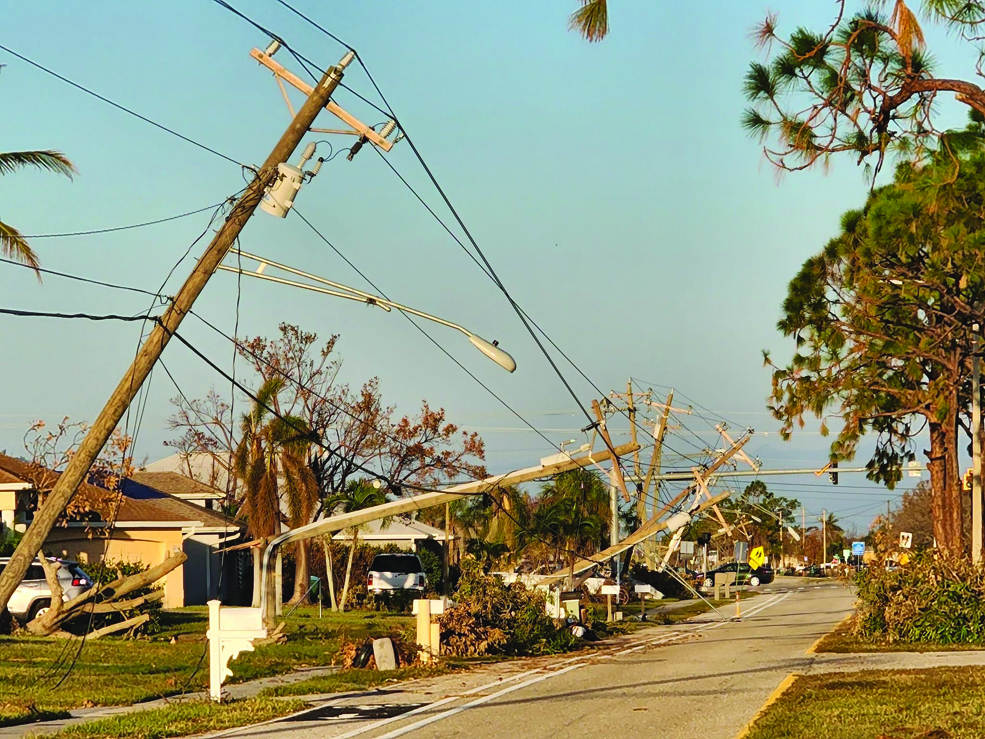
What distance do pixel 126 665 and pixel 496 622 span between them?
6875 millimetres

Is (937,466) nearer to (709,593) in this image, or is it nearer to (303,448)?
(303,448)

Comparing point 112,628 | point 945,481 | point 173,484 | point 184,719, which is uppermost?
point 173,484

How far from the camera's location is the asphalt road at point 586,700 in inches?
524

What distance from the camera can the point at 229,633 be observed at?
49.9 ft

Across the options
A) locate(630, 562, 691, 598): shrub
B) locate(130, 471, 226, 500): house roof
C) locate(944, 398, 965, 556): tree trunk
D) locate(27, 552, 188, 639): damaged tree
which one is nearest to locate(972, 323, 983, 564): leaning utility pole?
locate(944, 398, 965, 556): tree trunk

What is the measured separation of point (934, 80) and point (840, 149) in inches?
43.0

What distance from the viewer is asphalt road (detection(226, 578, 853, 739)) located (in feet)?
43.7

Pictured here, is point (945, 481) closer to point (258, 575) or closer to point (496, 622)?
point (496, 622)

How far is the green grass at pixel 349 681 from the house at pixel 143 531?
406 inches

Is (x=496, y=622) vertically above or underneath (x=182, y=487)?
underneath

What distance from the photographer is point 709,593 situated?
66500 millimetres

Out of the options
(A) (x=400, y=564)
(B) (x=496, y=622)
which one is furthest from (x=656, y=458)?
(B) (x=496, y=622)

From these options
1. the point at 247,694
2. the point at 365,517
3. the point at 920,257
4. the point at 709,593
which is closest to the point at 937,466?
the point at 920,257

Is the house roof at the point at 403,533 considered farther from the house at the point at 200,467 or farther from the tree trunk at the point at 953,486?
the tree trunk at the point at 953,486
